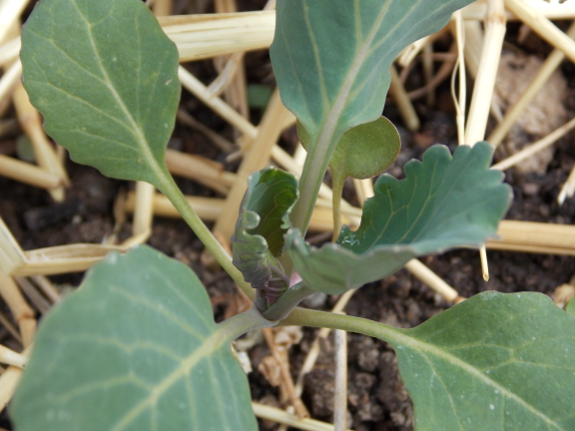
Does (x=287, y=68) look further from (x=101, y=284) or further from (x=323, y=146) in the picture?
(x=101, y=284)

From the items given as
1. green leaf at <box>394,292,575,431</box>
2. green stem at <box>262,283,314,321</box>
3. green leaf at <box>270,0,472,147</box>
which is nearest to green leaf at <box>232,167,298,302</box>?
green stem at <box>262,283,314,321</box>

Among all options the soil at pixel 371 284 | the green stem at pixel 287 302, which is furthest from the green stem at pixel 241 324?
the soil at pixel 371 284

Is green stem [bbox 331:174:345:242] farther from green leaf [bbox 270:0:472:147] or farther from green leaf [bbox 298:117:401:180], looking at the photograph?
green leaf [bbox 270:0:472:147]

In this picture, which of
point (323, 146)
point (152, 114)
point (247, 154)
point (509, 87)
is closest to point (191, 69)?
point (247, 154)

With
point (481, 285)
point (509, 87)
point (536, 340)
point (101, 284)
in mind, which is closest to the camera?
point (101, 284)

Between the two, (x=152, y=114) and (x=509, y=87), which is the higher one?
(x=152, y=114)

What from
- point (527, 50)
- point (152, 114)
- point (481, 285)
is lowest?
point (481, 285)
